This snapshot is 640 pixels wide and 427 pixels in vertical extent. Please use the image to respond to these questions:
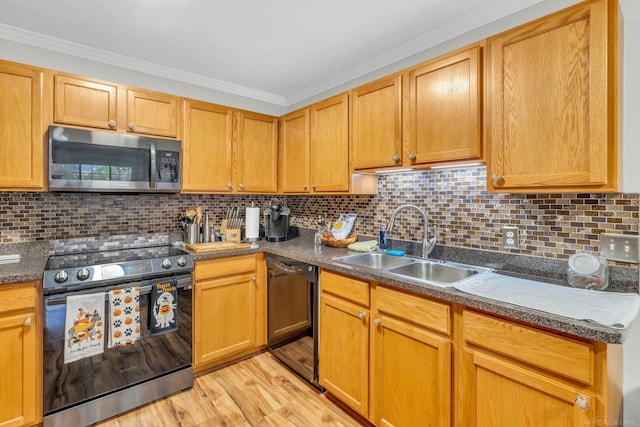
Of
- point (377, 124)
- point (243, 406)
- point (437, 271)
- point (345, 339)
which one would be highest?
point (377, 124)

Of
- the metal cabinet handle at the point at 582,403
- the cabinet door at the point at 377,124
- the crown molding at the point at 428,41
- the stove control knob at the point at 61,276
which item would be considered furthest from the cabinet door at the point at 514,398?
the stove control knob at the point at 61,276

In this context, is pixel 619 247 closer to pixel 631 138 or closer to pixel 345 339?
pixel 631 138

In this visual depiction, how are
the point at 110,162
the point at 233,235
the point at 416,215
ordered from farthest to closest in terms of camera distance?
1. the point at 233,235
2. the point at 416,215
3. the point at 110,162

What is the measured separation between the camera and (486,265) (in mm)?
1779

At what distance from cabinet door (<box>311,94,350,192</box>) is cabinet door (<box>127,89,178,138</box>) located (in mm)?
1096

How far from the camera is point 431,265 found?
1922 mm

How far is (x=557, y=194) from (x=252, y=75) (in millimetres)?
2352

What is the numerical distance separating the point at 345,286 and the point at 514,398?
0.93 m

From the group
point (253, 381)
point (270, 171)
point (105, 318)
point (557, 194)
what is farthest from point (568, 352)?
point (270, 171)

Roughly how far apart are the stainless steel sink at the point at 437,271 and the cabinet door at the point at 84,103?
7.06 ft

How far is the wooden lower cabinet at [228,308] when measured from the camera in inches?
88.0

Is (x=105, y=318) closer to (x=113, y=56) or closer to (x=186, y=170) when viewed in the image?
(x=186, y=170)

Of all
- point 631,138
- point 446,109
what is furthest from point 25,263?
point 631,138

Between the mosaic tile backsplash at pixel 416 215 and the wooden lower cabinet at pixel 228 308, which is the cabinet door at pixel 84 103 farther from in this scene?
the wooden lower cabinet at pixel 228 308
